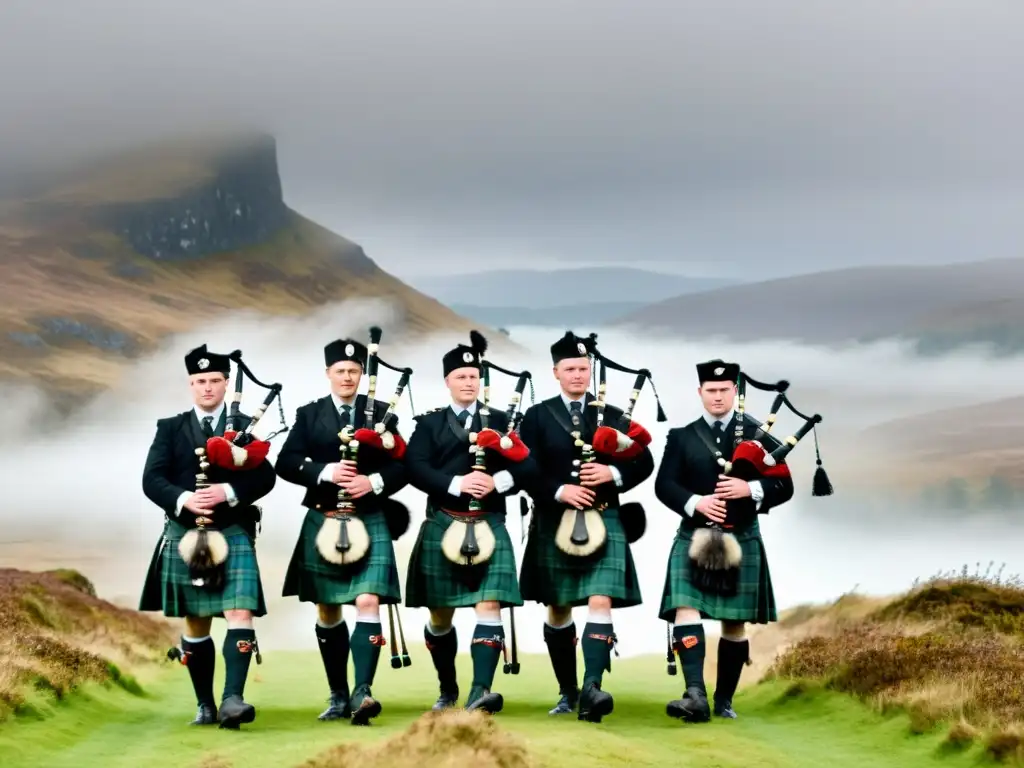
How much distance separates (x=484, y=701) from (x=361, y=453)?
1.91 m

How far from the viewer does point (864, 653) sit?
495 inches

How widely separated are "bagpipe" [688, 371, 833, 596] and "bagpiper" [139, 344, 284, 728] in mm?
3049

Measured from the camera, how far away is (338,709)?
447 inches

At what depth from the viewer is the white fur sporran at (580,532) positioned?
36.7 ft

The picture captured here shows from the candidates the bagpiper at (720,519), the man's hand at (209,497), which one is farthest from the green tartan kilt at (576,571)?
the man's hand at (209,497)

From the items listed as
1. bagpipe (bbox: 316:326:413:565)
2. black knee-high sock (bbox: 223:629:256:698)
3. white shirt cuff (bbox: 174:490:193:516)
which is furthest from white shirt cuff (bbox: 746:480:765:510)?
white shirt cuff (bbox: 174:490:193:516)

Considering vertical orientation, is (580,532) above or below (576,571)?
above

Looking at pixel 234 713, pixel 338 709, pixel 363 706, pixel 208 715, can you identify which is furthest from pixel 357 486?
pixel 208 715

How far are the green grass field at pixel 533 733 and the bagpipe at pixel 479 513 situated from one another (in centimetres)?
116

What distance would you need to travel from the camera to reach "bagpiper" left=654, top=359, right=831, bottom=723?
11.2 meters

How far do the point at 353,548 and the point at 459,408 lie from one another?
1.24m

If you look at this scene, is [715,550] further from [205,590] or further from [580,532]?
[205,590]

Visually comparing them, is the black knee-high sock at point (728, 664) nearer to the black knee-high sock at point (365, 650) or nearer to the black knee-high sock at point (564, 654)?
the black knee-high sock at point (564, 654)

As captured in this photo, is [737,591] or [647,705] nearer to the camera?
[737,591]
